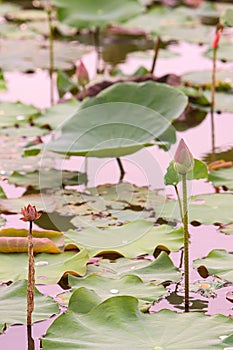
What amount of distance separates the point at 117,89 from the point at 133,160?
0.96ft

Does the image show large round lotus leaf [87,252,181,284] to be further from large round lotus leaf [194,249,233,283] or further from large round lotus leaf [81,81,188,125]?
large round lotus leaf [81,81,188,125]

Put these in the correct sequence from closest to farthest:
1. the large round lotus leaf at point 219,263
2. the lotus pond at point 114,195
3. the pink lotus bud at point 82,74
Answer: the lotus pond at point 114,195
the large round lotus leaf at point 219,263
the pink lotus bud at point 82,74

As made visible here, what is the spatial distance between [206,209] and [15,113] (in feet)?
3.74

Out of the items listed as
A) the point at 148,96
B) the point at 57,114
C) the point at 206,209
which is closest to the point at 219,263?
the point at 206,209

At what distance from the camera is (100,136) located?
294cm

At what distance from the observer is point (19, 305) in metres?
1.96

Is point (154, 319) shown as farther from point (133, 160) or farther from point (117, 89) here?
point (117, 89)

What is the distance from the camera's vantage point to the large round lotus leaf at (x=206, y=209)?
250cm

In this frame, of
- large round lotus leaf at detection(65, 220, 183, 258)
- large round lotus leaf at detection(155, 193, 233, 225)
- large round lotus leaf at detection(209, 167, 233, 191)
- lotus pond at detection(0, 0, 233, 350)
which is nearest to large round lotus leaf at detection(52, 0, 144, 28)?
lotus pond at detection(0, 0, 233, 350)

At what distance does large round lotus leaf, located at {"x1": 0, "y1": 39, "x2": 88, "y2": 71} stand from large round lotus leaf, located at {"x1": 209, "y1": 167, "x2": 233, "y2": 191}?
1820mm

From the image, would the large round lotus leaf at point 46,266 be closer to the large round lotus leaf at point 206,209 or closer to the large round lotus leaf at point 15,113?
the large round lotus leaf at point 206,209

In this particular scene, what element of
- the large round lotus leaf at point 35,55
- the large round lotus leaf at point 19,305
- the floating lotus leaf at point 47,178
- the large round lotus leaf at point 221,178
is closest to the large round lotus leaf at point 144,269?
the large round lotus leaf at point 19,305

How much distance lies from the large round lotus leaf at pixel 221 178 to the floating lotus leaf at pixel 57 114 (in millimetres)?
745

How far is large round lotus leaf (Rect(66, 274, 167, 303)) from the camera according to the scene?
6.66ft
